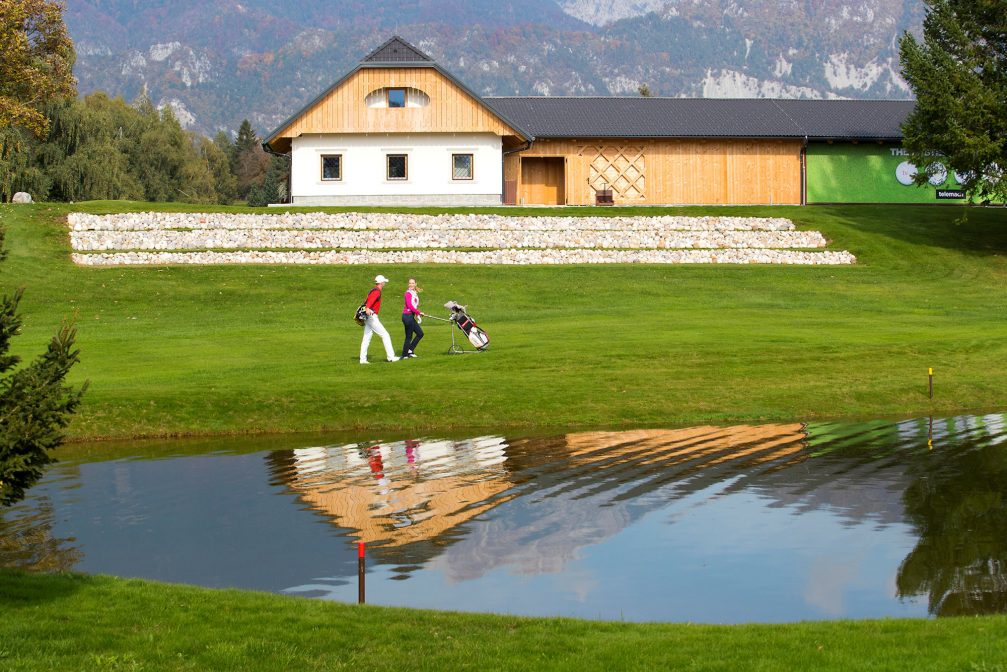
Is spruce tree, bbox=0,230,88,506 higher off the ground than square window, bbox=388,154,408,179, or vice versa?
square window, bbox=388,154,408,179

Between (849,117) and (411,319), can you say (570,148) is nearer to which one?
(849,117)

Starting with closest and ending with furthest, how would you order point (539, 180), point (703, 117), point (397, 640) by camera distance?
point (397, 640) < point (539, 180) < point (703, 117)

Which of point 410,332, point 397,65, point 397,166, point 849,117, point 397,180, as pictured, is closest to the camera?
point 410,332

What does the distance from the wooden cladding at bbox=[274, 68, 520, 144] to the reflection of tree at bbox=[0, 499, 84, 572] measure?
1832 inches

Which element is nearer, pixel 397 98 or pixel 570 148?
pixel 397 98

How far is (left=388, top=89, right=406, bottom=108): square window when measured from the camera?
61.2m

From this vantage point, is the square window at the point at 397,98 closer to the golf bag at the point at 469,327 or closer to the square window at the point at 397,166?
the square window at the point at 397,166

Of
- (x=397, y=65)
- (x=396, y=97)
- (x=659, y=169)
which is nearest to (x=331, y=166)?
(x=396, y=97)

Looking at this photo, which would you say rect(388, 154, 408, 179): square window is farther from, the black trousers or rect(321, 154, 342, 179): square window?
the black trousers

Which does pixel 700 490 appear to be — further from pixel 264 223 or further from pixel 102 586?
pixel 264 223

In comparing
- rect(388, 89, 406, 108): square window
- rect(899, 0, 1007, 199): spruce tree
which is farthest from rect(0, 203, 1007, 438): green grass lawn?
rect(388, 89, 406, 108): square window

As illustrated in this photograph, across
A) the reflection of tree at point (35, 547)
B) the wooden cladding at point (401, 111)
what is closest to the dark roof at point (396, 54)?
the wooden cladding at point (401, 111)

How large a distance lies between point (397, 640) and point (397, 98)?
53.5 meters

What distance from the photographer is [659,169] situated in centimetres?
6481
